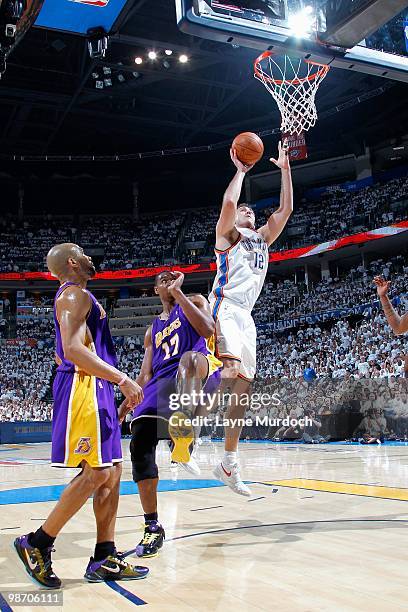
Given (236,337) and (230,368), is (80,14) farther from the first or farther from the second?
(230,368)

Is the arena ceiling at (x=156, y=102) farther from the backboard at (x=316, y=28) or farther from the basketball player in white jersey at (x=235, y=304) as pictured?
the basketball player in white jersey at (x=235, y=304)

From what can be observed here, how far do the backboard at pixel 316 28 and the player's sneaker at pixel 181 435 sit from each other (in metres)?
3.23

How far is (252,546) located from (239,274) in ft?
6.28

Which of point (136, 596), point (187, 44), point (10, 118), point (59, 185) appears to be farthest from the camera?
point (59, 185)

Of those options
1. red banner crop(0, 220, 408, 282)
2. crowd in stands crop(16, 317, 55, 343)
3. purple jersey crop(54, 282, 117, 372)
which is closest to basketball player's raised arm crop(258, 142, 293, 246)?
purple jersey crop(54, 282, 117, 372)

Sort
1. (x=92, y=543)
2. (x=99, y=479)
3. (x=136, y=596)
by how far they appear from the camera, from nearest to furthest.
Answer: (x=136, y=596) → (x=99, y=479) → (x=92, y=543)

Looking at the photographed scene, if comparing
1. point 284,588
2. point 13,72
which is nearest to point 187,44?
point 13,72

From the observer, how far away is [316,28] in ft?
17.6

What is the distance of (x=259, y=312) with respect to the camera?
26594 mm

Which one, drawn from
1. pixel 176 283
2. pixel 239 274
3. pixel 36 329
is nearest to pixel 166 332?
pixel 176 283

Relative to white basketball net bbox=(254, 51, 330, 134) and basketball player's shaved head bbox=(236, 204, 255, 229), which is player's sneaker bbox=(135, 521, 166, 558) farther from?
white basketball net bbox=(254, 51, 330, 134)

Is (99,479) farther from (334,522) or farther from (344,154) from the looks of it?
(344,154)

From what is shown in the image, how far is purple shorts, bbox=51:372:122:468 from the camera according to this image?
2.85 meters

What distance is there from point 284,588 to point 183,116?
1001 inches
